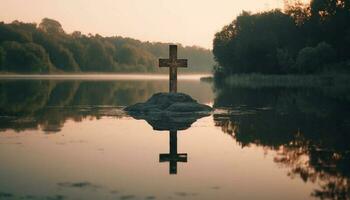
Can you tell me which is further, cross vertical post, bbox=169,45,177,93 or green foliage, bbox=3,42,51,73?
green foliage, bbox=3,42,51,73

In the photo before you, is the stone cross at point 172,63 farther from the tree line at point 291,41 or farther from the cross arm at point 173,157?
the tree line at point 291,41

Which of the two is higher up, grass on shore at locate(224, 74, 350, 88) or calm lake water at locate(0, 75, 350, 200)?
grass on shore at locate(224, 74, 350, 88)

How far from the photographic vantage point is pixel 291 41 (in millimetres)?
105938

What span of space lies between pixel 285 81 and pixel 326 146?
7931 cm

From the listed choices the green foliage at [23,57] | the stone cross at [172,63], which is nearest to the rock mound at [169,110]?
the stone cross at [172,63]

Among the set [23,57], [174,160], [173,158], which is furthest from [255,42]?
[174,160]

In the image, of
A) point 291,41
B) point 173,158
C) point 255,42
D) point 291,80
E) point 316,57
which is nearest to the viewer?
point 173,158

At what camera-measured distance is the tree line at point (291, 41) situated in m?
90.4

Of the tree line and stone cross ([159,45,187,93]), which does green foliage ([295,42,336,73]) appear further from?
stone cross ([159,45,187,93])

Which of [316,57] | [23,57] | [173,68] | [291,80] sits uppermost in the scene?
[23,57]

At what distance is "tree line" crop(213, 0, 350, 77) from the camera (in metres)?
90.4

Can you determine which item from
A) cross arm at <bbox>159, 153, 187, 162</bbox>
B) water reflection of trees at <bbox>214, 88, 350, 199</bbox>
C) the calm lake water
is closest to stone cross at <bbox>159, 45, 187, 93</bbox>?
water reflection of trees at <bbox>214, 88, 350, 199</bbox>

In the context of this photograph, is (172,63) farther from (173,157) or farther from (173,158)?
(173,158)

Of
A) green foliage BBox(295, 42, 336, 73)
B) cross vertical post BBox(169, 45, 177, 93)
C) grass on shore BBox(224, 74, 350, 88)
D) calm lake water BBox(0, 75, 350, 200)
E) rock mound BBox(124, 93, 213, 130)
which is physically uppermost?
green foliage BBox(295, 42, 336, 73)
